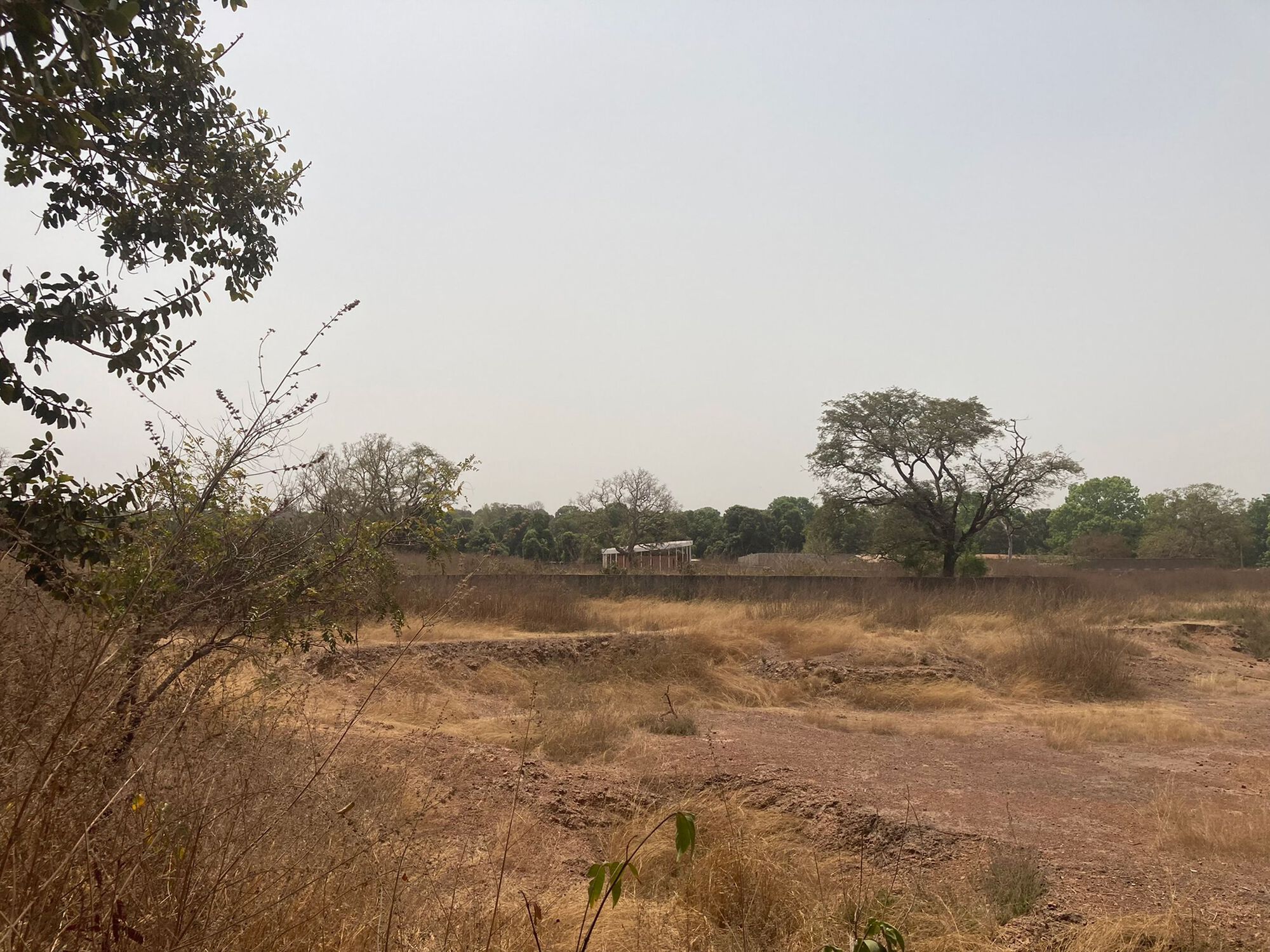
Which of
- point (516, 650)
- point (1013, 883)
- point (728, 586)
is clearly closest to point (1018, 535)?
point (728, 586)

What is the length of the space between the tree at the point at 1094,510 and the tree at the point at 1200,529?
1933cm

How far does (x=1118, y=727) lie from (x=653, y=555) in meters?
43.7

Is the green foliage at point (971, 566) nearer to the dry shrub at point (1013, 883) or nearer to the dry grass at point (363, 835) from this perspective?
the dry grass at point (363, 835)

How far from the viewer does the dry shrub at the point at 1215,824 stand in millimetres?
5621

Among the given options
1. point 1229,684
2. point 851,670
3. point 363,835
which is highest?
point 363,835

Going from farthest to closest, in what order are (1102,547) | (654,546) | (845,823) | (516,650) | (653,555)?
(1102,547) < (653,555) < (654,546) < (516,650) < (845,823)

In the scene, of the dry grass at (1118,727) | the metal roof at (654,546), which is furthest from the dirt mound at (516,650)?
the metal roof at (654,546)

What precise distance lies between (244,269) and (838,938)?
459 cm

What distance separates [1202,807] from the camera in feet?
22.0

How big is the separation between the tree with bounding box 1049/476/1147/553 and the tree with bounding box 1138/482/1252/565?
19.3 m

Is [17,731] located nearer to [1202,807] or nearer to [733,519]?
A: [1202,807]

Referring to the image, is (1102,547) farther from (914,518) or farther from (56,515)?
(56,515)

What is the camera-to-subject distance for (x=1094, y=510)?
304 ft

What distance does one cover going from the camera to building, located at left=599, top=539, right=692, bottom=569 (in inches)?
1645
